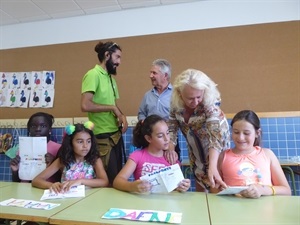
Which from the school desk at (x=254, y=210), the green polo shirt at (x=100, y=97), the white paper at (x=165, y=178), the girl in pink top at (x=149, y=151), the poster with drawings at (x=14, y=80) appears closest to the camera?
the school desk at (x=254, y=210)

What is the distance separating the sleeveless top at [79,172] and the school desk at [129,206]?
35 centimetres

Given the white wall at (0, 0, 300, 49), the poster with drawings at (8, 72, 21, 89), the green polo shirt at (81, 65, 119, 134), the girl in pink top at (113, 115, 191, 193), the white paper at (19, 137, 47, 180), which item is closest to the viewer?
the girl in pink top at (113, 115, 191, 193)

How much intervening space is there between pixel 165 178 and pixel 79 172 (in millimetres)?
720

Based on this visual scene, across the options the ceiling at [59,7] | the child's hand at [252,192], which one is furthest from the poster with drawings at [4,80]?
the child's hand at [252,192]

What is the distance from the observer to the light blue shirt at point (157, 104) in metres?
2.09

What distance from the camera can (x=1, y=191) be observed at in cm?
131

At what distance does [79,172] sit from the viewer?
5.33 ft

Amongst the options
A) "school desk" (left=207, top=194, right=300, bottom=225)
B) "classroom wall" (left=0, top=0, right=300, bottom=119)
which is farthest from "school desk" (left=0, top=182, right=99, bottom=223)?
"classroom wall" (left=0, top=0, right=300, bottom=119)

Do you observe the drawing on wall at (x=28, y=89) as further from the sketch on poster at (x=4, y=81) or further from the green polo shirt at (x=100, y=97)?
the green polo shirt at (x=100, y=97)

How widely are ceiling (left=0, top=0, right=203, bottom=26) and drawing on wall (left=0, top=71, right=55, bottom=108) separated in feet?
2.46

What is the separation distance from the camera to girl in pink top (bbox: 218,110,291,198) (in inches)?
51.1

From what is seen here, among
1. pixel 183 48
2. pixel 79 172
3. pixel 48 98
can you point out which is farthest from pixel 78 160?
pixel 183 48

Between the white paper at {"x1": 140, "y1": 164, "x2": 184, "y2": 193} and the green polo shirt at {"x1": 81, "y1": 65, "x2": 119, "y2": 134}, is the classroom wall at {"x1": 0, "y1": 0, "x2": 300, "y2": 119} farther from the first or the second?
the white paper at {"x1": 140, "y1": 164, "x2": 184, "y2": 193}

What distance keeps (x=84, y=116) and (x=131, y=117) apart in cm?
62
